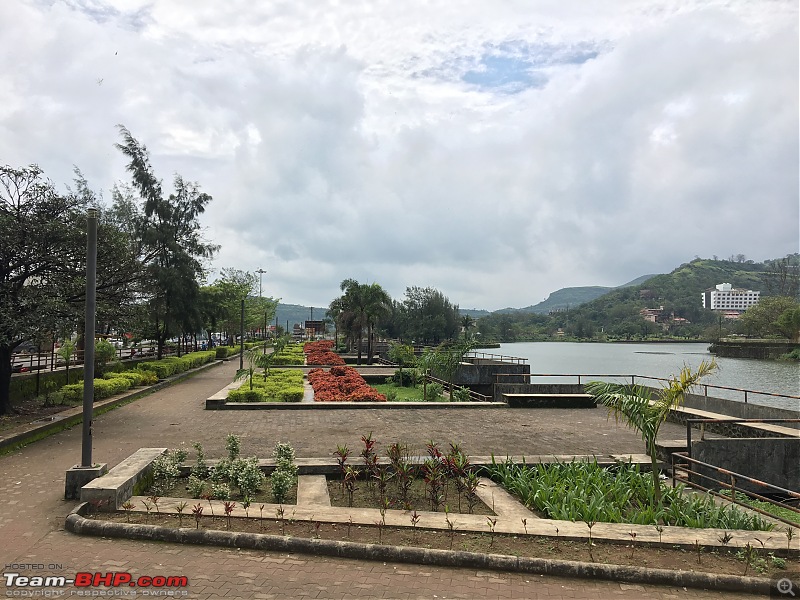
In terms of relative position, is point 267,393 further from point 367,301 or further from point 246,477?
point 367,301

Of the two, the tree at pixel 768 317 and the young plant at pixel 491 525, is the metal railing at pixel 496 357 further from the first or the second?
the tree at pixel 768 317

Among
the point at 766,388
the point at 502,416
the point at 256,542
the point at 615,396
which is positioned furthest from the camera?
the point at 766,388

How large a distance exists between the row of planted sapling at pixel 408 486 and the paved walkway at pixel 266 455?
1779mm

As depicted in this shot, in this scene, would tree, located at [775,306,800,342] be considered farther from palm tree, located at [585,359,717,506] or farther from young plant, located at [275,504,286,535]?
young plant, located at [275,504,286,535]

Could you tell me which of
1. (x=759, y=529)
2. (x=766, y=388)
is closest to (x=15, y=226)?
(x=759, y=529)

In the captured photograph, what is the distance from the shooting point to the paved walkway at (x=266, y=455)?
452 centimetres

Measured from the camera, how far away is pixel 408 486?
697cm

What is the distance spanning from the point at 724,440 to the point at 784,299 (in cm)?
7533

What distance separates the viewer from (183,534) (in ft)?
17.6

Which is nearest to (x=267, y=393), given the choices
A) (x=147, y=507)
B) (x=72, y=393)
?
(x=72, y=393)

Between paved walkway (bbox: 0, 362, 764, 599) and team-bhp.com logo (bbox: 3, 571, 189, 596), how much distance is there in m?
0.09

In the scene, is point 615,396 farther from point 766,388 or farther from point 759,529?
point 766,388

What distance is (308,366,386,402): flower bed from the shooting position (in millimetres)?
16872

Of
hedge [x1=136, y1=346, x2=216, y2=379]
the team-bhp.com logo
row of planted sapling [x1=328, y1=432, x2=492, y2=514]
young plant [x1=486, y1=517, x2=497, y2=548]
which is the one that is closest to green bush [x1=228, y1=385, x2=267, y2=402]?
hedge [x1=136, y1=346, x2=216, y2=379]
